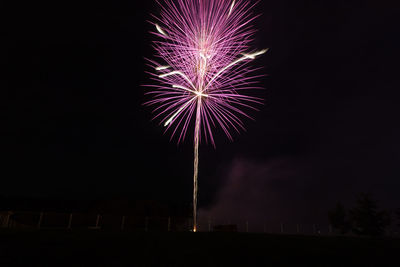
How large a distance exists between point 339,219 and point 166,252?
53534mm

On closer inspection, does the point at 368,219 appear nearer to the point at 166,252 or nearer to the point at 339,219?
the point at 339,219

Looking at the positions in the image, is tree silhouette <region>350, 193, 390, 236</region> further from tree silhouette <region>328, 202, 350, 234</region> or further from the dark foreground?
the dark foreground

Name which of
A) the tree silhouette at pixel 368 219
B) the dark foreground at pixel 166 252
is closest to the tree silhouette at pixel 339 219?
the tree silhouette at pixel 368 219

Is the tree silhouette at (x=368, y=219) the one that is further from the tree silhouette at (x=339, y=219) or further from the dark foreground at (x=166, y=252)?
the dark foreground at (x=166, y=252)

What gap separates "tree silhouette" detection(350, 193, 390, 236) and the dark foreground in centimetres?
3357

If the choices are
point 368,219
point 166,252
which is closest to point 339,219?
point 368,219

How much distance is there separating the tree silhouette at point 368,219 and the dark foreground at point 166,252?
A: 3357cm

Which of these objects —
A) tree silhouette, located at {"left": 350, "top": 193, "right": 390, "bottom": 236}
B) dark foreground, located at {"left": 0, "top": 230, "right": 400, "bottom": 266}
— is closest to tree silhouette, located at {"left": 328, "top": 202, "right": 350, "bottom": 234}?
tree silhouette, located at {"left": 350, "top": 193, "right": 390, "bottom": 236}

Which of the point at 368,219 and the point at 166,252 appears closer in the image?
the point at 166,252

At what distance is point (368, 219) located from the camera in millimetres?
46062

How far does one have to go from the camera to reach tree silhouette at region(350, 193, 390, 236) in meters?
45.2

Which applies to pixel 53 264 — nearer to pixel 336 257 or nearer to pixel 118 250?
pixel 118 250

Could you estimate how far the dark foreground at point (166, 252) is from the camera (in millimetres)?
11352

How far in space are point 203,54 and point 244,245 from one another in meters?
12.8
